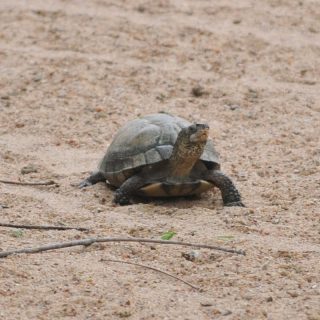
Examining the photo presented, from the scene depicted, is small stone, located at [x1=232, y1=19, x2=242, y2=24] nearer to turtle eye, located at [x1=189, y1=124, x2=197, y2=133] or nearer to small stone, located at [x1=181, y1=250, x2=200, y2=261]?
turtle eye, located at [x1=189, y1=124, x2=197, y2=133]

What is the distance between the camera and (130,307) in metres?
4.24

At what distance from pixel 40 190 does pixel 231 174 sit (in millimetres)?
1230

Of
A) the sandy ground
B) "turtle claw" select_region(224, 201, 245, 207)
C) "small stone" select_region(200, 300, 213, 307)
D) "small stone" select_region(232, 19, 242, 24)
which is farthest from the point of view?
"small stone" select_region(232, 19, 242, 24)

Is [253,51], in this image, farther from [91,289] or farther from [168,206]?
[91,289]

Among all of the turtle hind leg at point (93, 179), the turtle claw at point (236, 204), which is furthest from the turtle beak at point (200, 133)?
the turtle hind leg at point (93, 179)

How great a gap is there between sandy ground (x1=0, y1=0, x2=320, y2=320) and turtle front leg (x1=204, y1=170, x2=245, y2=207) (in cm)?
7

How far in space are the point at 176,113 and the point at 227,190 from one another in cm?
182

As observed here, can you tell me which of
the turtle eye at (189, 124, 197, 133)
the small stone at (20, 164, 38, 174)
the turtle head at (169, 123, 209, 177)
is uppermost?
the turtle eye at (189, 124, 197, 133)

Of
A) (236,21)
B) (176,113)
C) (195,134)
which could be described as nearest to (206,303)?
(195,134)

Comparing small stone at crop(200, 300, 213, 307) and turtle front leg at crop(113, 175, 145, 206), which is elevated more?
small stone at crop(200, 300, 213, 307)

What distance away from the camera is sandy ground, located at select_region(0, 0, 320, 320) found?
440cm

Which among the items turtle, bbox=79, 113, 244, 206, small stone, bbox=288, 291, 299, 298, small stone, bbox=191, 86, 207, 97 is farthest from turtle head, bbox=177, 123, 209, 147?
small stone, bbox=191, 86, 207, 97

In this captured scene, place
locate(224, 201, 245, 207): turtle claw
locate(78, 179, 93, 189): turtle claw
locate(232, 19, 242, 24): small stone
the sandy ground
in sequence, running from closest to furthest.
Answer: the sandy ground < locate(224, 201, 245, 207): turtle claw < locate(78, 179, 93, 189): turtle claw < locate(232, 19, 242, 24): small stone

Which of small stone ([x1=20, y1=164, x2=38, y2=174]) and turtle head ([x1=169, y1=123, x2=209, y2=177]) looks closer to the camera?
turtle head ([x1=169, y1=123, x2=209, y2=177])
